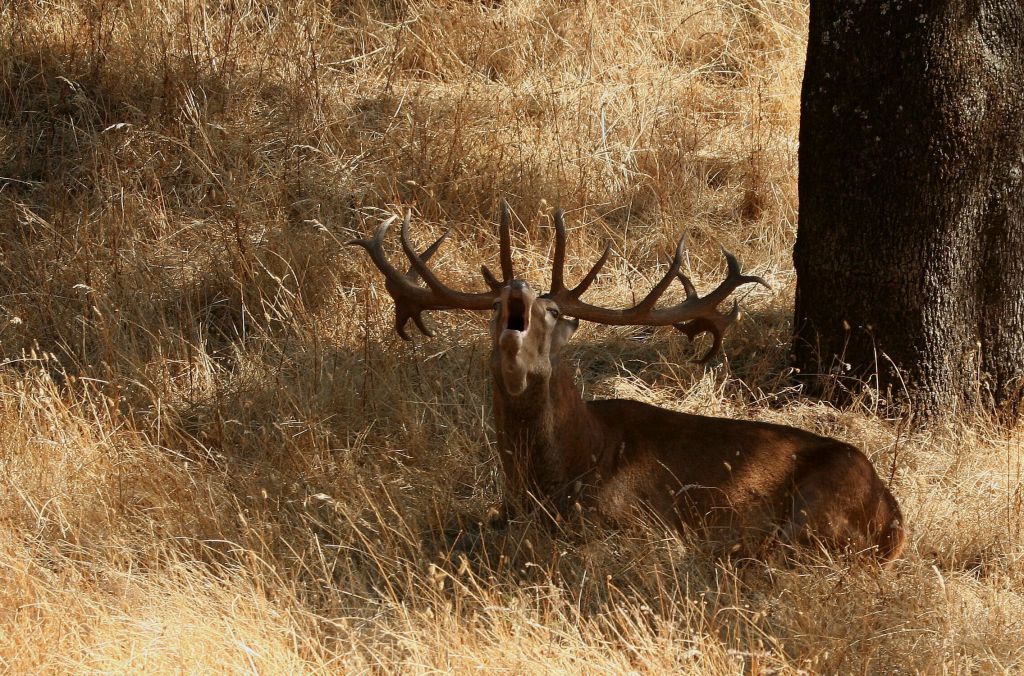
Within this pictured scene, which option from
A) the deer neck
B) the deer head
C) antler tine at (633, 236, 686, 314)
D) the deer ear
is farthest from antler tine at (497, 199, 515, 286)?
antler tine at (633, 236, 686, 314)

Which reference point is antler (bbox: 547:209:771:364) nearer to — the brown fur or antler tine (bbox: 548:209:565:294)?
antler tine (bbox: 548:209:565:294)

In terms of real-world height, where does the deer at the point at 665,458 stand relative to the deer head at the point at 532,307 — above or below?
below

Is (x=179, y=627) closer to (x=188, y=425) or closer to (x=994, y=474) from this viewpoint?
(x=188, y=425)

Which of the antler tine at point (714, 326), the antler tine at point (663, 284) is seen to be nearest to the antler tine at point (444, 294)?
the antler tine at point (663, 284)

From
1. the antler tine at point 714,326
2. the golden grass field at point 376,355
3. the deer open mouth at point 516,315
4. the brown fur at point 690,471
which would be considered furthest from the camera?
the antler tine at point 714,326

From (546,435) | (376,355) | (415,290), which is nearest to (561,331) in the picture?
(546,435)

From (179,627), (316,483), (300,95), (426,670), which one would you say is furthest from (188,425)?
(300,95)

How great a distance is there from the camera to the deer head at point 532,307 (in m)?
4.39

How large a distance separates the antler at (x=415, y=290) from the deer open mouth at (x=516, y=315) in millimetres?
332

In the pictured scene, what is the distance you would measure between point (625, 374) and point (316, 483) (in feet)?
6.02

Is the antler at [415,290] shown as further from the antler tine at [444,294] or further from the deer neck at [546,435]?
the deer neck at [546,435]

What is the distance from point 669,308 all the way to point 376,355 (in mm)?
1790

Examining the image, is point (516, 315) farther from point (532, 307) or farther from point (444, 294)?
point (444, 294)

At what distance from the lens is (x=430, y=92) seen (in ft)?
28.1
